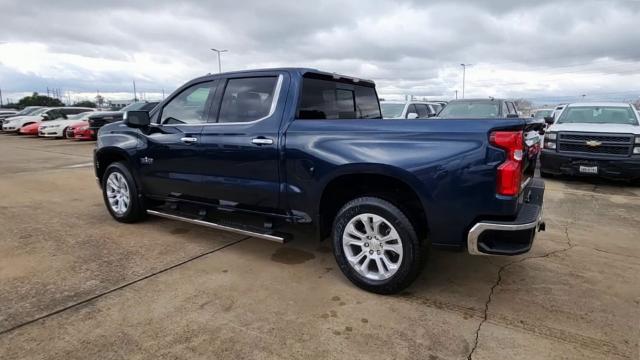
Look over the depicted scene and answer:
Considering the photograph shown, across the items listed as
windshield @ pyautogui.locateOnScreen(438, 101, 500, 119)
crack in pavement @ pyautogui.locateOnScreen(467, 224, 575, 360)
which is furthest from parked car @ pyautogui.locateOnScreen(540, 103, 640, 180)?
crack in pavement @ pyautogui.locateOnScreen(467, 224, 575, 360)

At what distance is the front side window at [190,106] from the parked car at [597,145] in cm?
683

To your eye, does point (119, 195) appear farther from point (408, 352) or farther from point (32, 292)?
point (408, 352)

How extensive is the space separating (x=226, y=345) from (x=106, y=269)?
5.94 feet

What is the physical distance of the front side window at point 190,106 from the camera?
4438mm

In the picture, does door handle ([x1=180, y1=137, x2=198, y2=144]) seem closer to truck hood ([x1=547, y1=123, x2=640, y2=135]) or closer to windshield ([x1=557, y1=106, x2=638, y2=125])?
truck hood ([x1=547, y1=123, x2=640, y2=135])

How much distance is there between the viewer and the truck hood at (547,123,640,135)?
7.64 meters

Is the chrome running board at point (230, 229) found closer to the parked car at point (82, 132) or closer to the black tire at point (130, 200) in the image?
the black tire at point (130, 200)

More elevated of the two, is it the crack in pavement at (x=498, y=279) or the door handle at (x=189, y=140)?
the door handle at (x=189, y=140)

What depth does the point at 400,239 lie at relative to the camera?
3244mm

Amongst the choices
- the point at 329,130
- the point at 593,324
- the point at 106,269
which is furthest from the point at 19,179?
the point at 593,324

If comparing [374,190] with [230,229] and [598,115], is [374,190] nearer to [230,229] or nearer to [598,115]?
[230,229]

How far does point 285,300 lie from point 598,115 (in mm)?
8613

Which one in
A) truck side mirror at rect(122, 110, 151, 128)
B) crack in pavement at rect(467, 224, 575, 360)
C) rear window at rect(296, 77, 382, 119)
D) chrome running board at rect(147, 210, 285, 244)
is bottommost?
crack in pavement at rect(467, 224, 575, 360)

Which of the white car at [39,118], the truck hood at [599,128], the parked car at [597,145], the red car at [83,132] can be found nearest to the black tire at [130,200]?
the parked car at [597,145]
